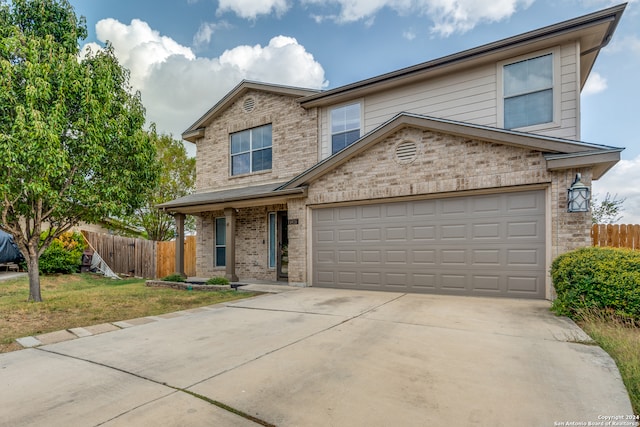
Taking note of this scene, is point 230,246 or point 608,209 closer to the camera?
point 230,246

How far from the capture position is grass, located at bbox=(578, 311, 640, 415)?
3.08 meters

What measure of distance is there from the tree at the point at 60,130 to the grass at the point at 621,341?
905cm

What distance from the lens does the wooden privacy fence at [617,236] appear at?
7.84 metres

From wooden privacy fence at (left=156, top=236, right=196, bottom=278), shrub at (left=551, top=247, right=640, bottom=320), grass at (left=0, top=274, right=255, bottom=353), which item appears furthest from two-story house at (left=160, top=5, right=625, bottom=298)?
wooden privacy fence at (left=156, top=236, right=196, bottom=278)

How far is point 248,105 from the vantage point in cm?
1306

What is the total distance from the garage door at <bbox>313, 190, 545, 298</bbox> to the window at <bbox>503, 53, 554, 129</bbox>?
2.18 meters

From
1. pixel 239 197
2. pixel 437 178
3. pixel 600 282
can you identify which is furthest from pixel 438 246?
pixel 239 197

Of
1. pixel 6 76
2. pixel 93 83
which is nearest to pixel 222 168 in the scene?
pixel 93 83

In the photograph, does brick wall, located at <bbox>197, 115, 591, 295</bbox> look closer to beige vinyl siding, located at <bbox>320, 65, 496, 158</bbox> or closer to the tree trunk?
beige vinyl siding, located at <bbox>320, 65, 496, 158</bbox>

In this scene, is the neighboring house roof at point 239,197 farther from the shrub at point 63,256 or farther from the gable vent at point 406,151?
the shrub at point 63,256

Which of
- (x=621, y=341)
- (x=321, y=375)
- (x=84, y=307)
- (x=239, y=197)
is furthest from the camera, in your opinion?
(x=239, y=197)

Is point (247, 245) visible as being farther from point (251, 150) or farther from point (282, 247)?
point (251, 150)

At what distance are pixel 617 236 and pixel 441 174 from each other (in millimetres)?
4422

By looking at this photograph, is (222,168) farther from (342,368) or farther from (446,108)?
(342,368)
